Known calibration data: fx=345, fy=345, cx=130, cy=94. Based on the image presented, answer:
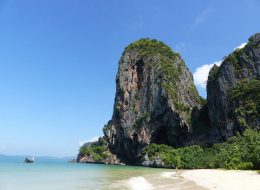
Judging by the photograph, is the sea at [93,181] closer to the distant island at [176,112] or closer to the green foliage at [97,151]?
the distant island at [176,112]

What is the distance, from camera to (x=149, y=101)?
83.0 metres

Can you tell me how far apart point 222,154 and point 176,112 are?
31249mm

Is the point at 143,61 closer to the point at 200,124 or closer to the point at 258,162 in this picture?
the point at 200,124

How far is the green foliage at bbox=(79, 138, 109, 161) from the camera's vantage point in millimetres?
89150

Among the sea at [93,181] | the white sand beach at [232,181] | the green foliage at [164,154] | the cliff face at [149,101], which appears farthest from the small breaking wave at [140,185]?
the cliff face at [149,101]

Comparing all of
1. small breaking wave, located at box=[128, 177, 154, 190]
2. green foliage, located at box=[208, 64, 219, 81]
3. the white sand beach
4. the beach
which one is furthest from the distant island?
small breaking wave, located at box=[128, 177, 154, 190]

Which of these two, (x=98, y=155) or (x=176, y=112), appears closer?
(x=176, y=112)

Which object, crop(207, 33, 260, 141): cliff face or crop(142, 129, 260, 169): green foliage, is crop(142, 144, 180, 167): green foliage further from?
crop(207, 33, 260, 141): cliff face

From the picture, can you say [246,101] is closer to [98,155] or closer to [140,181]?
[140,181]

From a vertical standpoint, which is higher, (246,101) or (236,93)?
(236,93)

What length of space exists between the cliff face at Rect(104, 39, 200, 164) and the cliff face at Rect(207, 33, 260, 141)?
908 cm

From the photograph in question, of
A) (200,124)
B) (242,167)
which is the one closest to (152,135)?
(200,124)

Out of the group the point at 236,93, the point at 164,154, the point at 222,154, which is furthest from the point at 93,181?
the point at 236,93

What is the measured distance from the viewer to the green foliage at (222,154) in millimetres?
34875
